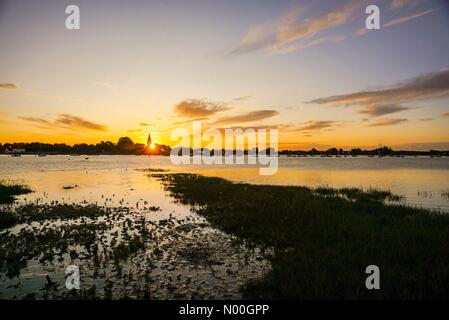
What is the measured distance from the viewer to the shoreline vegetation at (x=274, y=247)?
10.1m

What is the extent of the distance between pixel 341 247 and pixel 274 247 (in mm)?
3390

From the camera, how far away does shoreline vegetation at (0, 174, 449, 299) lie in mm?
10109

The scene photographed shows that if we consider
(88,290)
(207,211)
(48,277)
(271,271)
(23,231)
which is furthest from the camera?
(207,211)

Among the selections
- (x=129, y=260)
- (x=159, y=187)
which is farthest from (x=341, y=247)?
(x=159, y=187)

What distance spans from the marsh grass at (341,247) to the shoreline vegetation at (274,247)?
45mm

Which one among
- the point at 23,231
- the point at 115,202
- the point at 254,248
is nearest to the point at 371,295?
the point at 254,248

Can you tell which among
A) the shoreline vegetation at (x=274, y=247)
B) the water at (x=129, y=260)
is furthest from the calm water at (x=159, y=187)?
the water at (x=129, y=260)

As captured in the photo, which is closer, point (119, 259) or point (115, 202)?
point (119, 259)

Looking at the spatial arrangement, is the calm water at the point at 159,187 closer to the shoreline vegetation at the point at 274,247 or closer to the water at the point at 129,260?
the shoreline vegetation at the point at 274,247

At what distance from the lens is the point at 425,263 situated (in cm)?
1186

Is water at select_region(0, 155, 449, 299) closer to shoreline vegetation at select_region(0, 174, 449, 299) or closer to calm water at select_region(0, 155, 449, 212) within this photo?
shoreline vegetation at select_region(0, 174, 449, 299)

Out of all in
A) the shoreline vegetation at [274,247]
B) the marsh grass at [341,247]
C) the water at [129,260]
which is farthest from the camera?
the water at [129,260]
